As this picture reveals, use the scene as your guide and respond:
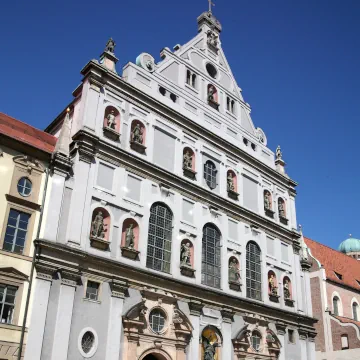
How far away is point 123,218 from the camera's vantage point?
907 inches

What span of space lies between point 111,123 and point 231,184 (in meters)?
9.03

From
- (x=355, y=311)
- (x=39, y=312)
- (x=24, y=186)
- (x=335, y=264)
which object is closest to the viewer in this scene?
(x=39, y=312)

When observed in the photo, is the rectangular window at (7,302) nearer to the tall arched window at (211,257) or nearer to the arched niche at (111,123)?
the arched niche at (111,123)

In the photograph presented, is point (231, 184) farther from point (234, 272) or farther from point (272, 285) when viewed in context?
point (272, 285)

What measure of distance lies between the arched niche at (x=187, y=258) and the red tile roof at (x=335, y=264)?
20.5 meters

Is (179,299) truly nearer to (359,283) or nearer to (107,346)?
(107,346)

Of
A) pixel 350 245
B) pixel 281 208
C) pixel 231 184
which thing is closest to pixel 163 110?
pixel 231 184

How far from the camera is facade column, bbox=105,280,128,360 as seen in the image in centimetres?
2041

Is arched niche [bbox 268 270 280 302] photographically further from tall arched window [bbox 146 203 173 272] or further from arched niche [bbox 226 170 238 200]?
tall arched window [bbox 146 203 173 272]

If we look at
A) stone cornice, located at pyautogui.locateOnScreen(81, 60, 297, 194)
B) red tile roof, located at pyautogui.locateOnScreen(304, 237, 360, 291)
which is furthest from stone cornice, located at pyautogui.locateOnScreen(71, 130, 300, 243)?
red tile roof, located at pyautogui.locateOnScreen(304, 237, 360, 291)

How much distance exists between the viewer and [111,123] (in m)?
24.6

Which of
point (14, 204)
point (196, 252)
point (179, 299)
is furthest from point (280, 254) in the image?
point (14, 204)

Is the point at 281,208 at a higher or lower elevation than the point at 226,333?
higher

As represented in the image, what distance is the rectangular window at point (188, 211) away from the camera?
2622 cm
